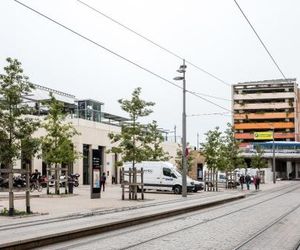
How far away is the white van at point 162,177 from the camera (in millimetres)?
42969

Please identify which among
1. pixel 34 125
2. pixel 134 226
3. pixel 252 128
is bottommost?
pixel 134 226

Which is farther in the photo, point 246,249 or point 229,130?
point 229,130

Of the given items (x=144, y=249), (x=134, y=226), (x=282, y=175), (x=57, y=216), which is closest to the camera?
(x=144, y=249)

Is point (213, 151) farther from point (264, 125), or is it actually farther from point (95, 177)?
point (264, 125)

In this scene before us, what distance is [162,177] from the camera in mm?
43344

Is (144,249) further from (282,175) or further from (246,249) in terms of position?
(282,175)

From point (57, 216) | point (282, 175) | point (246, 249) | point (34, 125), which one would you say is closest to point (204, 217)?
point (57, 216)

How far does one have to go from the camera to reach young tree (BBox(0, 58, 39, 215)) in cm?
2177

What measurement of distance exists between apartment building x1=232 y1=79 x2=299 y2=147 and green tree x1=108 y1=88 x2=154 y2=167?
106714mm

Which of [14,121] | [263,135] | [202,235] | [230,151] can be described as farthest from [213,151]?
[263,135]

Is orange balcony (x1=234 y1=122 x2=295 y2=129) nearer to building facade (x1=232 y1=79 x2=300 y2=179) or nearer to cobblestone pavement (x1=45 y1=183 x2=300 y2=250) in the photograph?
building facade (x1=232 y1=79 x2=300 y2=179)

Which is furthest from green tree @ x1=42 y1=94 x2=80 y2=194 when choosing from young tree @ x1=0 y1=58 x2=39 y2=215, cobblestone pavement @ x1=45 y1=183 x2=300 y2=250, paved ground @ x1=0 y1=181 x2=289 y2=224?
cobblestone pavement @ x1=45 y1=183 x2=300 y2=250

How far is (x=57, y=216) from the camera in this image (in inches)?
819

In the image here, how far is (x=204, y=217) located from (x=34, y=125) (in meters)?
7.81
